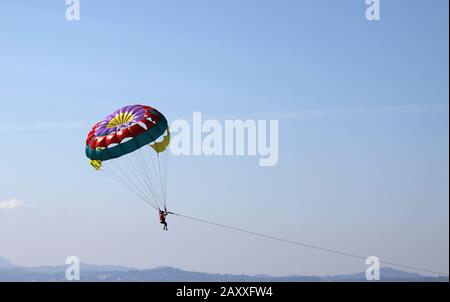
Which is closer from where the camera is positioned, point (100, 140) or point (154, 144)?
point (100, 140)
